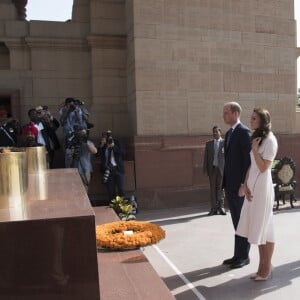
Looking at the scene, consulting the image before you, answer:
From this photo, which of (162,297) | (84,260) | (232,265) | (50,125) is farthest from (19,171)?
(50,125)

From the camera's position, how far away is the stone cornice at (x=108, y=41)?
32.1 ft

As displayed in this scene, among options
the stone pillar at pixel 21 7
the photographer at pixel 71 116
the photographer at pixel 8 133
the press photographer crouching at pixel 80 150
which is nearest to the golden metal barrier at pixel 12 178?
the photographer at pixel 8 133

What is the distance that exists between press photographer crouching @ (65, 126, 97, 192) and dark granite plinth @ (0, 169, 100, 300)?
6.57 metres

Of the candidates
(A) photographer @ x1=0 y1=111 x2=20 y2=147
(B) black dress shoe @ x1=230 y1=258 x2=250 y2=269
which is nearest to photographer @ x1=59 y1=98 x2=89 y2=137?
(A) photographer @ x1=0 y1=111 x2=20 y2=147

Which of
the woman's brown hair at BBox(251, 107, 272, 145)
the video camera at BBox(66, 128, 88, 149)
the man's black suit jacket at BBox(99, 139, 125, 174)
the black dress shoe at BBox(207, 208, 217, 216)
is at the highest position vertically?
the woman's brown hair at BBox(251, 107, 272, 145)

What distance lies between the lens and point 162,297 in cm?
297

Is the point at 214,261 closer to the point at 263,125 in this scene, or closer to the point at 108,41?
the point at 263,125

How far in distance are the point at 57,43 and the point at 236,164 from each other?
246 inches

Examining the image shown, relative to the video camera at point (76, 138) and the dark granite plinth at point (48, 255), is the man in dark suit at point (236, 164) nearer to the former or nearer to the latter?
the dark granite plinth at point (48, 255)

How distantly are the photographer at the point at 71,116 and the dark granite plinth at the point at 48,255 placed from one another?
22.2 feet

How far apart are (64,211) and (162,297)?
1.32 meters

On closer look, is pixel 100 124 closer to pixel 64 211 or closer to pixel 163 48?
pixel 163 48

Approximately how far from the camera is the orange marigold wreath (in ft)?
13.0

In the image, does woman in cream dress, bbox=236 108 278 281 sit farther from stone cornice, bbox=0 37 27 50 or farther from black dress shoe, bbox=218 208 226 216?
stone cornice, bbox=0 37 27 50
